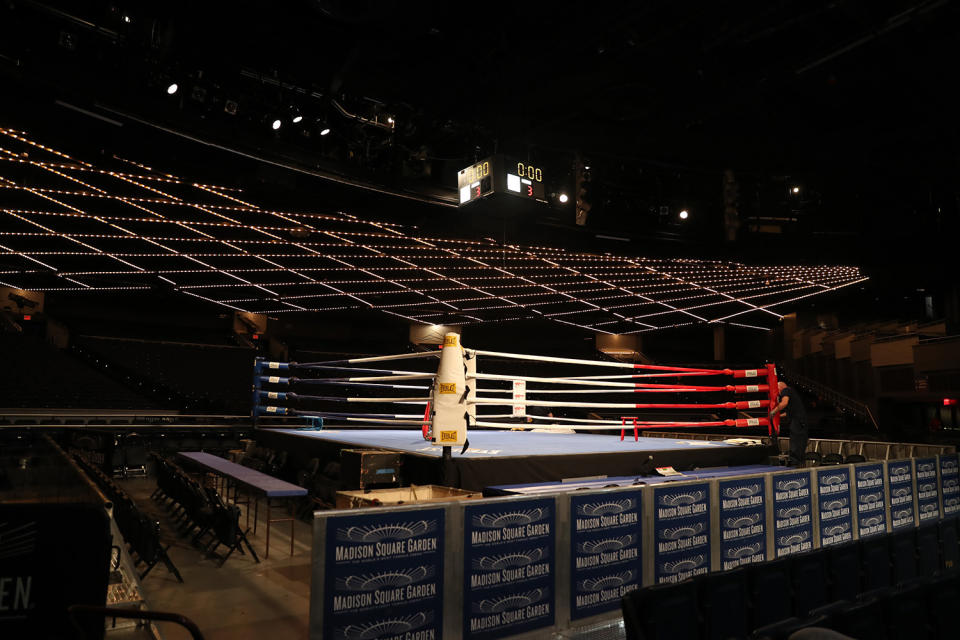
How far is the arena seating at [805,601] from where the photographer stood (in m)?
2.19

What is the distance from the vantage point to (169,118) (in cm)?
579

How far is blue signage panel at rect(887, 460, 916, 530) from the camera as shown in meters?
4.94

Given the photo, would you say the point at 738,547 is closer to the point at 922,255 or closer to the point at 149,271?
the point at 922,255

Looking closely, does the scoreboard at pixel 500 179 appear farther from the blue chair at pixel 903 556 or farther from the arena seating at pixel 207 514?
the blue chair at pixel 903 556

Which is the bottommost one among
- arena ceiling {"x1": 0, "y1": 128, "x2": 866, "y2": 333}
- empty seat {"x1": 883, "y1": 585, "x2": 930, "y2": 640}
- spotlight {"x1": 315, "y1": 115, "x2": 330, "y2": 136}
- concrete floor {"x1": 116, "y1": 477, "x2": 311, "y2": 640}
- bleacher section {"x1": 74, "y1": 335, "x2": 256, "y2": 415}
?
concrete floor {"x1": 116, "y1": 477, "x2": 311, "y2": 640}

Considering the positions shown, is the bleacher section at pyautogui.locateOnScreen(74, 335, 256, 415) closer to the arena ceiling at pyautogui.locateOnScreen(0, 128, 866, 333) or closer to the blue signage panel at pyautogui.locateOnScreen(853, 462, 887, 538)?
the arena ceiling at pyautogui.locateOnScreen(0, 128, 866, 333)

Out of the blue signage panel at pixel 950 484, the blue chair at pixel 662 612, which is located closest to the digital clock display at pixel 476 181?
the blue chair at pixel 662 612

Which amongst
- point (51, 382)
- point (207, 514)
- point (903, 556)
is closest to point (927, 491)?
point (903, 556)

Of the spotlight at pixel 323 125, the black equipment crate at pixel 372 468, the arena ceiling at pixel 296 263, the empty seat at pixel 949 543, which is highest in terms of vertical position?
the spotlight at pixel 323 125

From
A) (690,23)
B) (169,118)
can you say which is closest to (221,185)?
(169,118)

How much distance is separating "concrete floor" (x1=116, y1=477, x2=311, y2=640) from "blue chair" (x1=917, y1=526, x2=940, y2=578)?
3.77 meters

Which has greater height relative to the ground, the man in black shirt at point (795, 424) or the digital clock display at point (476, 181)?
the digital clock display at point (476, 181)

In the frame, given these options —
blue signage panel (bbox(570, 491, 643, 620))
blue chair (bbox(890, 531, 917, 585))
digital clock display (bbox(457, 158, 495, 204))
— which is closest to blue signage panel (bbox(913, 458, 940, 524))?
blue chair (bbox(890, 531, 917, 585))

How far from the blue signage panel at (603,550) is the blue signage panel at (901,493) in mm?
3141
